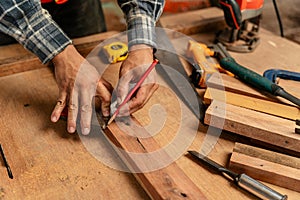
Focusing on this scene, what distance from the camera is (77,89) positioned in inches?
30.5

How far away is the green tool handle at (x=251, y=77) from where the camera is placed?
2.80 feet

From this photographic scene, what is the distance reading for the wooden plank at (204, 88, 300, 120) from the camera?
0.79 meters

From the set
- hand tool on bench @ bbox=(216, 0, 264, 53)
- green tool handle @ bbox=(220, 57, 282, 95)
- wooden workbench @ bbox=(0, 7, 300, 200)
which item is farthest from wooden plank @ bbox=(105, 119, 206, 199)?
hand tool on bench @ bbox=(216, 0, 264, 53)

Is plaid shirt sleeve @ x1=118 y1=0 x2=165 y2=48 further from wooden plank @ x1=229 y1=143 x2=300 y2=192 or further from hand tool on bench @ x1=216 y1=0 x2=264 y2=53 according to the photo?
wooden plank @ x1=229 y1=143 x2=300 y2=192

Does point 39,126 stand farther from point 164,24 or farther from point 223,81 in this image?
point 164,24

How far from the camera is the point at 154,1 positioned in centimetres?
92

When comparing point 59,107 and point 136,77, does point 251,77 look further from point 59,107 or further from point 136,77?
point 59,107

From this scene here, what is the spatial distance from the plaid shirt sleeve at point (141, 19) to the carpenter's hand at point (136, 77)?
0.08 ft

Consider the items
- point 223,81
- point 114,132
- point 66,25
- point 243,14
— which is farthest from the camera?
point 66,25

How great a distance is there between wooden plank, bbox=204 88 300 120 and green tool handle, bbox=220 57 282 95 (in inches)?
1.6

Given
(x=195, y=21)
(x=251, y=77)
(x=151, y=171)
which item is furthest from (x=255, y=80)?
(x=195, y=21)

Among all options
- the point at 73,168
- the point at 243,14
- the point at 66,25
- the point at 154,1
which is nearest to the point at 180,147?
the point at 73,168

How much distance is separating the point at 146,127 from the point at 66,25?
0.59m

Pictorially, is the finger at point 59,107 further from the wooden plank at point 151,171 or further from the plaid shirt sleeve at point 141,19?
the plaid shirt sleeve at point 141,19
